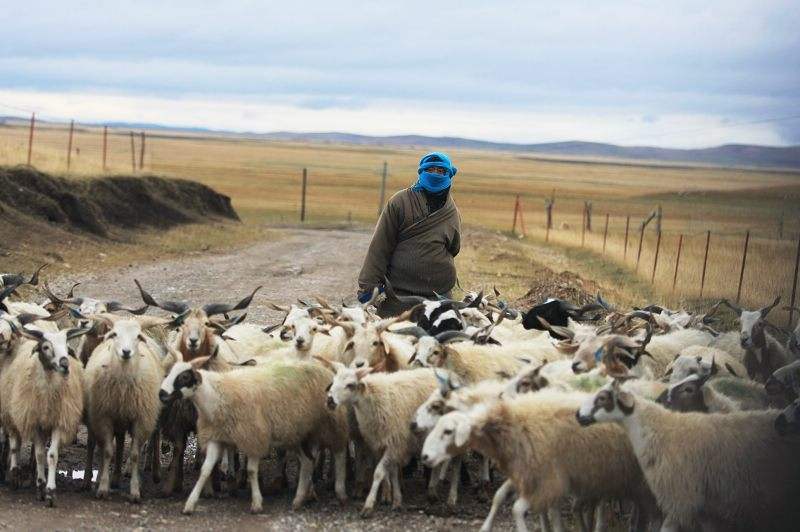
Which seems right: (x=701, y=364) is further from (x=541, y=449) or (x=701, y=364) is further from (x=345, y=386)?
(x=345, y=386)

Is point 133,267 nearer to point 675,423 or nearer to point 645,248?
point 645,248

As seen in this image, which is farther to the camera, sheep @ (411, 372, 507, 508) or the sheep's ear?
sheep @ (411, 372, 507, 508)

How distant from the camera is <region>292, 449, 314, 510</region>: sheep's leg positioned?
9.20 meters

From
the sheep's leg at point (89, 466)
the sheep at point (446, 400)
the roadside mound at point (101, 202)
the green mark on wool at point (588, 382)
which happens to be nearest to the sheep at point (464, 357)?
the green mark on wool at point (588, 382)

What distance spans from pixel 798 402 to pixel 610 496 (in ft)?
4.84

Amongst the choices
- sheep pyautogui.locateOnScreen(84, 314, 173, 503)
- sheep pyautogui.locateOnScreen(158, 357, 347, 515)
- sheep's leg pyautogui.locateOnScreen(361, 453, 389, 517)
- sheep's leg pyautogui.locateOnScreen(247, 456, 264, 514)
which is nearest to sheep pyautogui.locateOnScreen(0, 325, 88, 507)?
sheep pyautogui.locateOnScreen(84, 314, 173, 503)

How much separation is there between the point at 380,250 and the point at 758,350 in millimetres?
3959

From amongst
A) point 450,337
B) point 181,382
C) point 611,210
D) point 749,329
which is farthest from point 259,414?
point 611,210

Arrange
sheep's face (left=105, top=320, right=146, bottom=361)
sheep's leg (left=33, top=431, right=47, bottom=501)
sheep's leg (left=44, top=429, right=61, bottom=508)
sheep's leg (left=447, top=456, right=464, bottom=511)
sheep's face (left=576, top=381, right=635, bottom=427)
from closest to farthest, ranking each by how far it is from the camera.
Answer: sheep's face (left=576, top=381, right=635, bottom=427), sheep's leg (left=44, top=429, right=61, bottom=508), sheep's leg (left=33, top=431, right=47, bottom=501), sheep's leg (left=447, top=456, right=464, bottom=511), sheep's face (left=105, top=320, right=146, bottom=361)

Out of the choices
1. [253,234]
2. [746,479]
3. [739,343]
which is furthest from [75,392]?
[253,234]

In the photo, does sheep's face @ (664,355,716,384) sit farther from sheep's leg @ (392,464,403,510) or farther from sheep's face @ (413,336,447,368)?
sheep's leg @ (392,464,403,510)

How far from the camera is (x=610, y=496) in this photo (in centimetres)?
812

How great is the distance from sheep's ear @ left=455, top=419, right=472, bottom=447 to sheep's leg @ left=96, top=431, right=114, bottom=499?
123 inches

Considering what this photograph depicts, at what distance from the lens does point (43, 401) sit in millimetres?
9180
